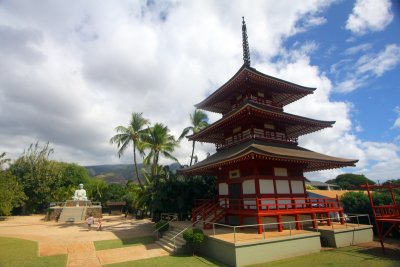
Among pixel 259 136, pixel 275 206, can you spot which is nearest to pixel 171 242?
pixel 275 206

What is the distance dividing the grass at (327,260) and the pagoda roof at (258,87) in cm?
1245

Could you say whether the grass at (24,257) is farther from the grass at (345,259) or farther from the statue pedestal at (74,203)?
the statue pedestal at (74,203)

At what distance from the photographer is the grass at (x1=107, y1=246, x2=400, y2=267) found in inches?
479

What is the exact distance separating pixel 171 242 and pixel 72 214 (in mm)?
25104

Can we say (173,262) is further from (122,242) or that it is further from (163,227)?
(122,242)

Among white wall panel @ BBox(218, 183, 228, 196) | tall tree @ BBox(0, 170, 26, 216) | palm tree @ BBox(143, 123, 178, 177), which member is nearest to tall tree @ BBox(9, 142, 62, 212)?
tall tree @ BBox(0, 170, 26, 216)

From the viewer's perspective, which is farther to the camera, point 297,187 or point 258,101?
point 258,101

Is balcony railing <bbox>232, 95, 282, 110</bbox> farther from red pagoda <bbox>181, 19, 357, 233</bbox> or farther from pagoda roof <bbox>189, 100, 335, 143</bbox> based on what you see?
pagoda roof <bbox>189, 100, 335, 143</bbox>

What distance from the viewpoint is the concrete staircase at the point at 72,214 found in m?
34.3

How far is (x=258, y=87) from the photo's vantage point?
67.0 feet

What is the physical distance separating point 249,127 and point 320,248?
9295mm

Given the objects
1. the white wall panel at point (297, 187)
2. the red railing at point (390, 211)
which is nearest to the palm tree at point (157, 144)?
the white wall panel at point (297, 187)

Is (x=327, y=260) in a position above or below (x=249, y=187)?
below

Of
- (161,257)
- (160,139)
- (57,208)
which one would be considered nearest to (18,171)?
(57,208)
